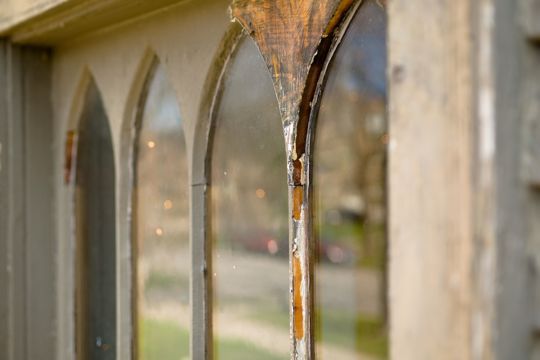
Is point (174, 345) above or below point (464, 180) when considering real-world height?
below

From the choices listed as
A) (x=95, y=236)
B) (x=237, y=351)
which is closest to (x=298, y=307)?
(x=237, y=351)

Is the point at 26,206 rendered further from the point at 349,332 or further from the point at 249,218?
the point at 349,332

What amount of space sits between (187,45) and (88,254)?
29.8 inches

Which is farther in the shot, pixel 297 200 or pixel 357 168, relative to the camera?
pixel 357 168

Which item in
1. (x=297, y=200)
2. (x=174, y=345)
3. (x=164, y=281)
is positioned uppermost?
(x=297, y=200)

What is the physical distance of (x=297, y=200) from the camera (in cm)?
139

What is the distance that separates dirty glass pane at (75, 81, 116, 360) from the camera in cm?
200

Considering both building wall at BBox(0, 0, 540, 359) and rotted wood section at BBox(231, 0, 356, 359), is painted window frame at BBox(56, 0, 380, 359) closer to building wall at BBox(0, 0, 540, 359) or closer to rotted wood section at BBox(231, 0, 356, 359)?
rotted wood section at BBox(231, 0, 356, 359)

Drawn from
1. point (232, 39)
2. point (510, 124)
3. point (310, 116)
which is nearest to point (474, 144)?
point (510, 124)

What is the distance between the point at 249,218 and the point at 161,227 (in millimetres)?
313

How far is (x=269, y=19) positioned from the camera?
1355 millimetres

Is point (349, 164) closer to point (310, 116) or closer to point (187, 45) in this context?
point (310, 116)

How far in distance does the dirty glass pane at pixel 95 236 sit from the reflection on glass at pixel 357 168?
0.63 meters

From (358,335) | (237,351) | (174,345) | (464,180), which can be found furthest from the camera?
(174,345)
